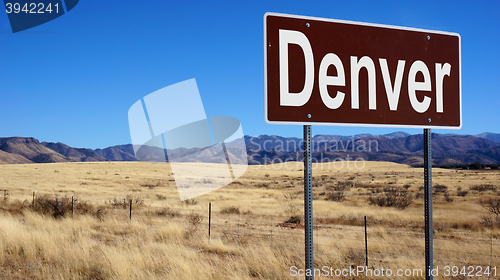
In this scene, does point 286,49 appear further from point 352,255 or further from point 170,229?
point 170,229

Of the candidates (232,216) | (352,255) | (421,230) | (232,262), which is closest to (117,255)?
(232,262)

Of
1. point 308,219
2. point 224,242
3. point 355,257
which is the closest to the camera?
point 308,219

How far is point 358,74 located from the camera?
3111 mm

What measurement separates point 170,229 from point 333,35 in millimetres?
10135

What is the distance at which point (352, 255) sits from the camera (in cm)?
899

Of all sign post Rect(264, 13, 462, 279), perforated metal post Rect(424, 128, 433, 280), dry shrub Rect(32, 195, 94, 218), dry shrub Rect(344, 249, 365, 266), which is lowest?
dry shrub Rect(344, 249, 365, 266)

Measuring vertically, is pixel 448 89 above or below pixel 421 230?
above

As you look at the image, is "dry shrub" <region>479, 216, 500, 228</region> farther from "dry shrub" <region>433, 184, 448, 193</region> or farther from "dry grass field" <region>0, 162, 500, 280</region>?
"dry shrub" <region>433, 184, 448, 193</region>

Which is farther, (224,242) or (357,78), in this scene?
(224,242)

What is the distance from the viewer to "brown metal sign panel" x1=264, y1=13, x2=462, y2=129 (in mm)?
2861

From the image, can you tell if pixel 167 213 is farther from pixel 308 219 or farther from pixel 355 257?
pixel 308 219

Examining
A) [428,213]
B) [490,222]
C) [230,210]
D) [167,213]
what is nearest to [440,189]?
[490,222]

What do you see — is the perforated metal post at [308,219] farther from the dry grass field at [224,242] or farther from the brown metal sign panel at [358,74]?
the dry grass field at [224,242]

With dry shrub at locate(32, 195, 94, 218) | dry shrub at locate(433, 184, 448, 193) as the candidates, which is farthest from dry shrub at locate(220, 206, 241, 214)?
dry shrub at locate(433, 184, 448, 193)
